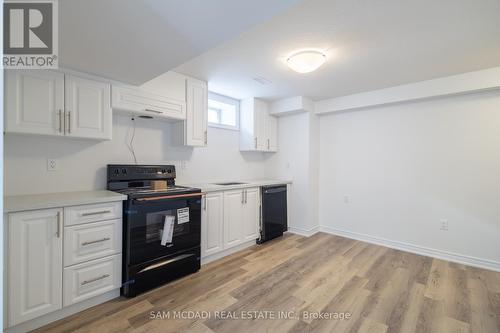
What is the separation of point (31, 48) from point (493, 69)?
4577 millimetres

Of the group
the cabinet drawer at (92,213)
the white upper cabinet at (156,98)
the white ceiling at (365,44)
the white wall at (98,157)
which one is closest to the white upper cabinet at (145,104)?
the white upper cabinet at (156,98)

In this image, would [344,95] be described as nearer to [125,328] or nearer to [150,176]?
[150,176]

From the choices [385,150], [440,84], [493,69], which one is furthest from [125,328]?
[493,69]

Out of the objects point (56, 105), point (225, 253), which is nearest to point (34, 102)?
point (56, 105)

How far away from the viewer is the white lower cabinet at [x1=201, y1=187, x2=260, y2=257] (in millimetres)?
2936

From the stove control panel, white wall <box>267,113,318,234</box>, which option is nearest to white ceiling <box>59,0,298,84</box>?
the stove control panel

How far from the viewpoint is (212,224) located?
118 inches

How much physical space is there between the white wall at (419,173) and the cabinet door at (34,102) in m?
3.82

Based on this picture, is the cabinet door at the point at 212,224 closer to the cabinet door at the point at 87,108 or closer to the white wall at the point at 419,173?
the cabinet door at the point at 87,108

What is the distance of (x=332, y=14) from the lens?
179 centimetres

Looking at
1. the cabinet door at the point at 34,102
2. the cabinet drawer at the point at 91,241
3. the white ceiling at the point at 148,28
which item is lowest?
the cabinet drawer at the point at 91,241

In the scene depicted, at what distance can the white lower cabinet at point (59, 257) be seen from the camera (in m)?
1.66

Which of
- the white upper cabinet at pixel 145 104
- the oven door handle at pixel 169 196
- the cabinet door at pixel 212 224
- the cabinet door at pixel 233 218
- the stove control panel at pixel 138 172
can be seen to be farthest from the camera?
the cabinet door at pixel 233 218

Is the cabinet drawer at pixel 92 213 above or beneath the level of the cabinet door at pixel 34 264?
above
